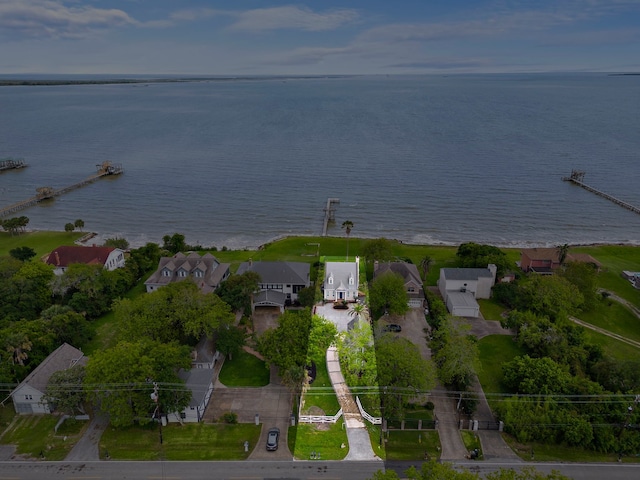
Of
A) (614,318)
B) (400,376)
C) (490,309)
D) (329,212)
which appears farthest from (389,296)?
(329,212)

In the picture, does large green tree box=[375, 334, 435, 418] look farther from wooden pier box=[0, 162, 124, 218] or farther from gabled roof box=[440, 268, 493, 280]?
wooden pier box=[0, 162, 124, 218]

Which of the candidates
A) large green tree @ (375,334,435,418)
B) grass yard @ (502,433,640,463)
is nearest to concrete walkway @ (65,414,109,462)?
large green tree @ (375,334,435,418)

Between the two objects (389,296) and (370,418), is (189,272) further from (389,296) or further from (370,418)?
(370,418)

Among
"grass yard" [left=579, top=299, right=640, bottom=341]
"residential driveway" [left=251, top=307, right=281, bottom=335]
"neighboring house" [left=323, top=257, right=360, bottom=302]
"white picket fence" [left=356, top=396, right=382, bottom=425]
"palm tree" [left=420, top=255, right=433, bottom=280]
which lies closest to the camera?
"white picket fence" [left=356, top=396, right=382, bottom=425]

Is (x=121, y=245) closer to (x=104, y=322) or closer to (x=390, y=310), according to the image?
(x=104, y=322)

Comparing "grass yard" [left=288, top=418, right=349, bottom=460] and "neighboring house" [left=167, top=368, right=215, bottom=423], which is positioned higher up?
"neighboring house" [left=167, top=368, right=215, bottom=423]

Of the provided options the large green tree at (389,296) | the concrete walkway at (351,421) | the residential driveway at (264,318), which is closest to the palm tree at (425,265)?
the large green tree at (389,296)
